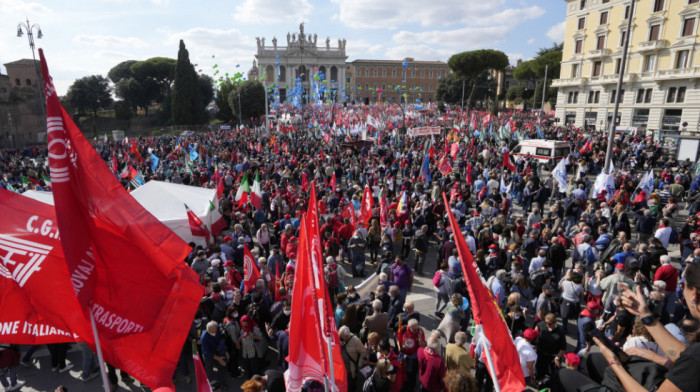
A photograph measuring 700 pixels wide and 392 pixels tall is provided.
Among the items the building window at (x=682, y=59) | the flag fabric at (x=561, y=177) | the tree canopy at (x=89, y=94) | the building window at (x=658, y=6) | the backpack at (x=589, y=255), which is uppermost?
the building window at (x=658, y=6)

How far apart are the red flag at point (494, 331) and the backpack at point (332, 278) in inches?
148

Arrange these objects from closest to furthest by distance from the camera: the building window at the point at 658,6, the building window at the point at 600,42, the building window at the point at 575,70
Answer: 1. the building window at the point at 658,6
2. the building window at the point at 600,42
3. the building window at the point at 575,70

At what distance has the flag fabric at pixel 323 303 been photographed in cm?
353

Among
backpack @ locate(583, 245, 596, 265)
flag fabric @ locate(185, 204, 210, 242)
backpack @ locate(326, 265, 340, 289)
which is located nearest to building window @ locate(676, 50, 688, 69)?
backpack @ locate(583, 245, 596, 265)

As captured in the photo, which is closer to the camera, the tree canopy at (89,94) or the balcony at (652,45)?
the balcony at (652,45)

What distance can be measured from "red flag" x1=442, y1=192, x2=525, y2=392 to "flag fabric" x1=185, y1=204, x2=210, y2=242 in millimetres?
7603

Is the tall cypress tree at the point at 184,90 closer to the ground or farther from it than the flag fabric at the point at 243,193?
farther from it

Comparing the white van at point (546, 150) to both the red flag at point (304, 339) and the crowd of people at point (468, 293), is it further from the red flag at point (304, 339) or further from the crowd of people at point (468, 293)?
the red flag at point (304, 339)

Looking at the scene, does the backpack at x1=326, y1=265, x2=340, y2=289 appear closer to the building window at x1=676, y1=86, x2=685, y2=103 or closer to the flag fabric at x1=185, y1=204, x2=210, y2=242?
the flag fabric at x1=185, y1=204, x2=210, y2=242

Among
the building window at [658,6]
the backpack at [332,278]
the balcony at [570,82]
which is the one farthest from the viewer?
the balcony at [570,82]

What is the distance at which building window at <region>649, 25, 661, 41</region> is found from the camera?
36.1 metres

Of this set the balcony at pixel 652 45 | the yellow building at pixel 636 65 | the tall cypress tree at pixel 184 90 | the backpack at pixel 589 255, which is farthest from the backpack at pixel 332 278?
the tall cypress tree at pixel 184 90

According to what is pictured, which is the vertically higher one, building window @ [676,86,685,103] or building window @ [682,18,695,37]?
building window @ [682,18,695,37]

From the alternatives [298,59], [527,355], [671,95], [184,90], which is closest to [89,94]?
[184,90]
